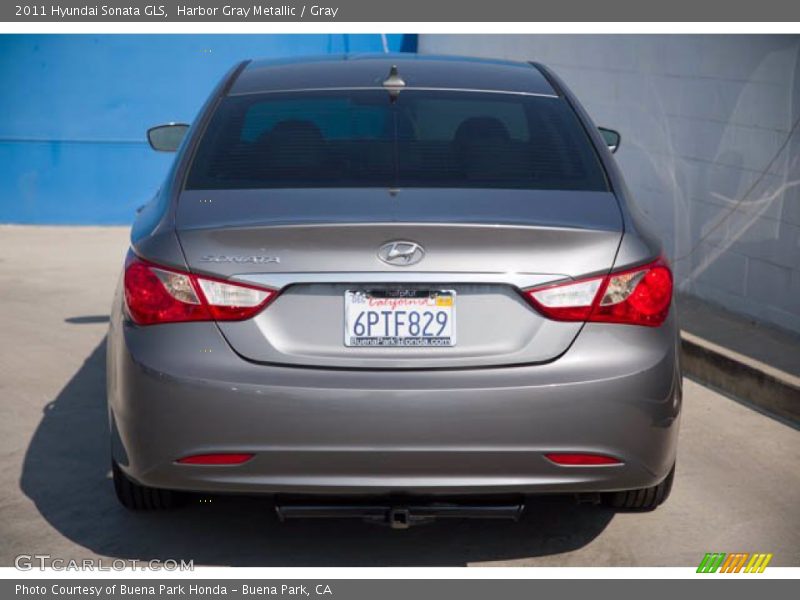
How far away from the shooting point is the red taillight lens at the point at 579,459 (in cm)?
408

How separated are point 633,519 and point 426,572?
3.21ft

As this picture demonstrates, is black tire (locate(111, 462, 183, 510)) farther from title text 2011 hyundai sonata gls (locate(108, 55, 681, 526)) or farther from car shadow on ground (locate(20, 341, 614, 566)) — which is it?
title text 2011 hyundai sonata gls (locate(108, 55, 681, 526))

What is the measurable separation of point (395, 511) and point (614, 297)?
3.04ft

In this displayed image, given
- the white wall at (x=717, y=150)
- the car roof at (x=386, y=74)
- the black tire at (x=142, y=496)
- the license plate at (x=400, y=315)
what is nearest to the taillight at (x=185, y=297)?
the license plate at (x=400, y=315)

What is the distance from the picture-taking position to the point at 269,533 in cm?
488

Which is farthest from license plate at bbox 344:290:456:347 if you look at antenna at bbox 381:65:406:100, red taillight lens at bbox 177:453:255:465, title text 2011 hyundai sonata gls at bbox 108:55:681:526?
antenna at bbox 381:65:406:100

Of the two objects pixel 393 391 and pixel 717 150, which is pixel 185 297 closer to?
pixel 393 391

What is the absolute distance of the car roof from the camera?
526 cm

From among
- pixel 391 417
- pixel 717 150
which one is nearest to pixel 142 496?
pixel 391 417

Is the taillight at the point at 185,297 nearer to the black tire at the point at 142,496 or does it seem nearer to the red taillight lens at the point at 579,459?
the black tire at the point at 142,496

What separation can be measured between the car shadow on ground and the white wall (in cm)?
320

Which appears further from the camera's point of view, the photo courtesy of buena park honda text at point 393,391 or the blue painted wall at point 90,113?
the blue painted wall at point 90,113

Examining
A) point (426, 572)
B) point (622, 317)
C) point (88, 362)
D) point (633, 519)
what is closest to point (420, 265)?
point (622, 317)
